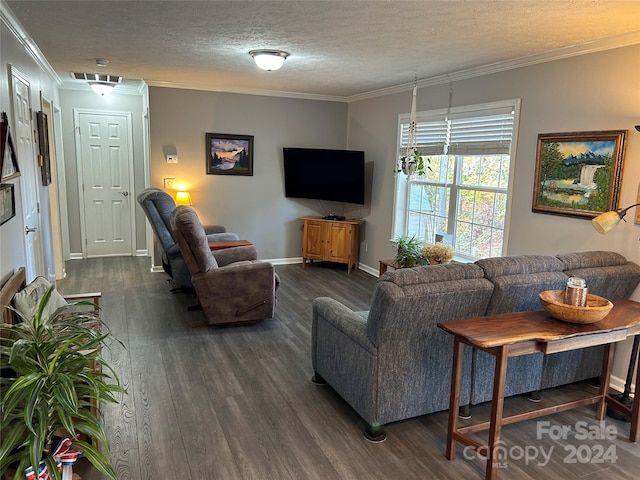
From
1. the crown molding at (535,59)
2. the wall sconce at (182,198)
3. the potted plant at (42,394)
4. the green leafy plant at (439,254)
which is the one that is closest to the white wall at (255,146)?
the wall sconce at (182,198)

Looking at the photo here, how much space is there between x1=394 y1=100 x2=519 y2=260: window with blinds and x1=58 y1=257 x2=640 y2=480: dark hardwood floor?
70.7 inches

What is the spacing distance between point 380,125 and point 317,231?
5.63 feet

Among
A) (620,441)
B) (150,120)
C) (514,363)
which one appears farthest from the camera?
(150,120)

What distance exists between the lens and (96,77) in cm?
560

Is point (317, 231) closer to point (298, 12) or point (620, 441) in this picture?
point (298, 12)

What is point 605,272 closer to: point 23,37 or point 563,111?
point 563,111

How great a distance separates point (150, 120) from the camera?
5770 millimetres

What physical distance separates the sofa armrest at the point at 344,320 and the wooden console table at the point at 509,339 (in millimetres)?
459

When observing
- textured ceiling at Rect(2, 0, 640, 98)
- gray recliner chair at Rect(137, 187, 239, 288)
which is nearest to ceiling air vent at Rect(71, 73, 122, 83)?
textured ceiling at Rect(2, 0, 640, 98)

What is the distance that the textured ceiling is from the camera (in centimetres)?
270

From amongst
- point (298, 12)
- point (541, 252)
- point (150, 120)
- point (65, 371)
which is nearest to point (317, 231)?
point (150, 120)

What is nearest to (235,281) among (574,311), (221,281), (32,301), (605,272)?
(221,281)

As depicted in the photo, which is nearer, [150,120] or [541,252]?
[541,252]

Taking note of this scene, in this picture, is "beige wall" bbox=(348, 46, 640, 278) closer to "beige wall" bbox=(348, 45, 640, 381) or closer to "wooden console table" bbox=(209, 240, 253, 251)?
"beige wall" bbox=(348, 45, 640, 381)
